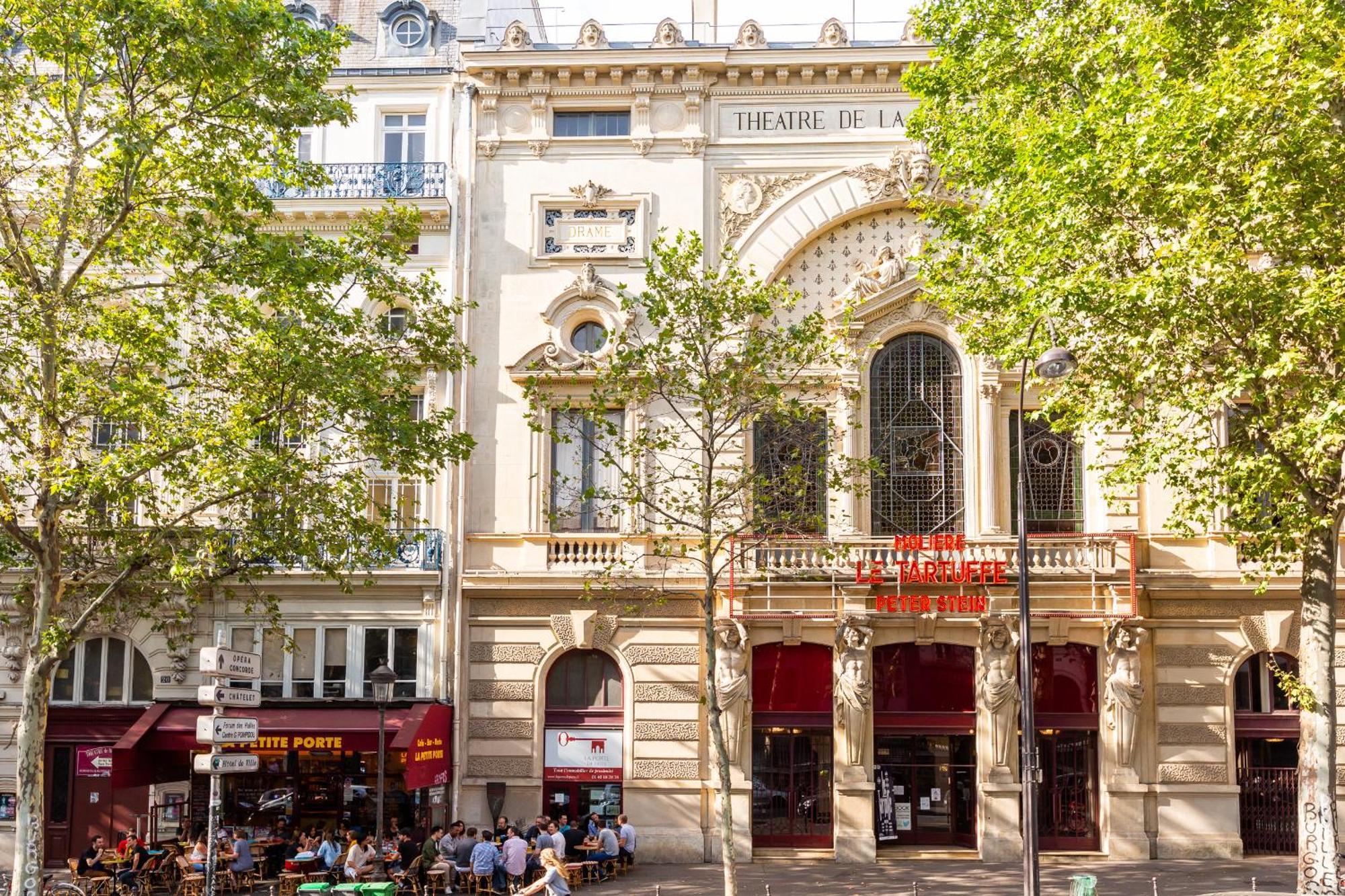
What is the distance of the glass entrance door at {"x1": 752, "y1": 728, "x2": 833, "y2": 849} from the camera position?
92.1ft

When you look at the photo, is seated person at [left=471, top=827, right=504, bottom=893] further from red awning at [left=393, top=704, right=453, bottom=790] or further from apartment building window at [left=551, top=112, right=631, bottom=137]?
apartment building window at [left=551, top=112, right=631, bottom=137]

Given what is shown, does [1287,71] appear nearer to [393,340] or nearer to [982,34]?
[982,34]

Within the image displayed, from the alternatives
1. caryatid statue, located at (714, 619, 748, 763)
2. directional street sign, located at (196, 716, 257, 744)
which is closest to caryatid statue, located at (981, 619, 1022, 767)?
caryatid statue, located at (714, 619, 748, 763)

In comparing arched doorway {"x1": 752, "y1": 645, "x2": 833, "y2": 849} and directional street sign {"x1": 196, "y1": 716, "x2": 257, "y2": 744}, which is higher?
directional street sign {"x1": 196, "y1": 716, "x2": 257, "y2": 744}

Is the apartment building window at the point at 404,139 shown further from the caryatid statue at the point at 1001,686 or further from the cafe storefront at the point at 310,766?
the caryatid statue at the point at 1001,686

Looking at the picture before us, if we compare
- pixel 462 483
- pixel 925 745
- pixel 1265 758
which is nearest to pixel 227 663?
pixel 462 483

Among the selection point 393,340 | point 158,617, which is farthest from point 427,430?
point 158,617

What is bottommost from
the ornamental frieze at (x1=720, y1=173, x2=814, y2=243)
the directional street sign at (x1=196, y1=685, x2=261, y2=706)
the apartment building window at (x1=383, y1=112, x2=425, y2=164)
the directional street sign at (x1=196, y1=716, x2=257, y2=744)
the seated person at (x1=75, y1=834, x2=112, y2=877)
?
the seated person at (x1=75, y1=834, x2=112, y2=877)

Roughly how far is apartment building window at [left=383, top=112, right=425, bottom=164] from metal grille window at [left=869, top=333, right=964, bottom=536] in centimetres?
1126

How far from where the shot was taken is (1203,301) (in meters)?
19.2

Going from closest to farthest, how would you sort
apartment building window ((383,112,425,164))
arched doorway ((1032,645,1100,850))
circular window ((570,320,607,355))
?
arched doorway ((1032,645,1100,850)) < circular window ((570,320,607,355)) < apartment building window ((383,112,425,164))

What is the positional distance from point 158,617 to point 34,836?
397 inches

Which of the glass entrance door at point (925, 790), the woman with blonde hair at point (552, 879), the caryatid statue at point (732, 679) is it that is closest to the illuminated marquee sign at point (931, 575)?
the caryatid statue at point (732, 679)

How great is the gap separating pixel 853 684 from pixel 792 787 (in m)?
2.68
